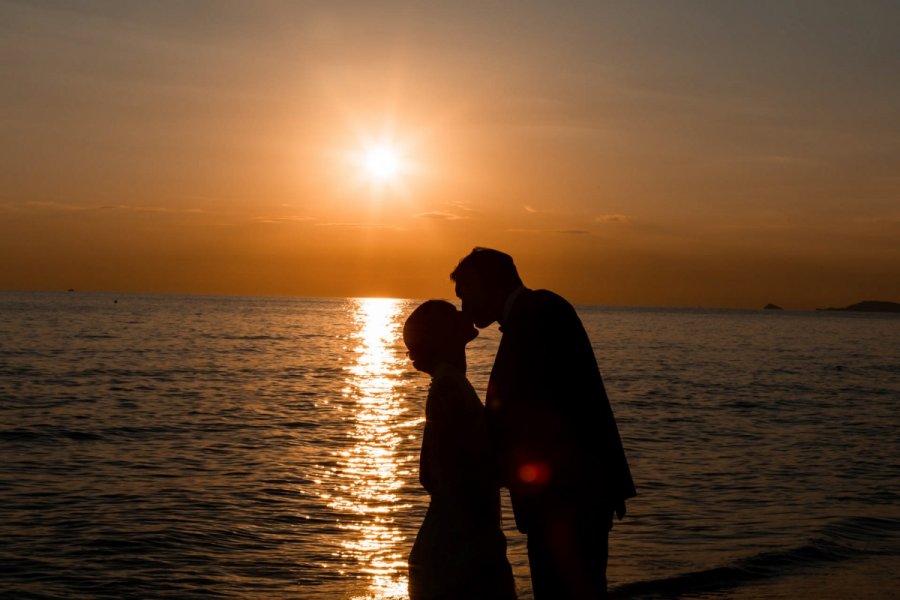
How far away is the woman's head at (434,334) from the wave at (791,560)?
5.97 m

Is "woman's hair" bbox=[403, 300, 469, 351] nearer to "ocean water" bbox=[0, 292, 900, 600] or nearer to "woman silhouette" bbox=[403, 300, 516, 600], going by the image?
"woman silhouette" bbox=[403, 300, 516, 600]

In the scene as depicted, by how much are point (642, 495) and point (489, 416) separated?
1080cm

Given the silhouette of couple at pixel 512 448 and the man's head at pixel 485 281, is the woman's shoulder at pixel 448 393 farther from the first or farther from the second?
the man's head at pixel 485 281

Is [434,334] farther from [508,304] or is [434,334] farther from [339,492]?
[339,492]

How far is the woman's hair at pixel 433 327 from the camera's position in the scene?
4.21 meters

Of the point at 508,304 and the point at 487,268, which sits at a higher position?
the point at 487,268

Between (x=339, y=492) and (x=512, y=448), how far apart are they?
10.6 metres

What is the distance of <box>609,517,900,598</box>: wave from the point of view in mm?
9708

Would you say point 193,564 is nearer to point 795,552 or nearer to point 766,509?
point 795,552

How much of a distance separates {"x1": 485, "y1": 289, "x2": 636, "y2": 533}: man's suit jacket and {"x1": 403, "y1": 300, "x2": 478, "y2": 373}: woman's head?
0.25 metres

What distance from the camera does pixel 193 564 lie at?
10.4 metres

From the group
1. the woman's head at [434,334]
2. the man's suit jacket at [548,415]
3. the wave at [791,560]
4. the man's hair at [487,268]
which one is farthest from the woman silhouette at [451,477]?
the wave at [791,560]

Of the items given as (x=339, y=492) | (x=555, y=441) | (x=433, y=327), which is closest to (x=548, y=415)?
(x=555, y=441)

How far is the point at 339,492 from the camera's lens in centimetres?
1453
